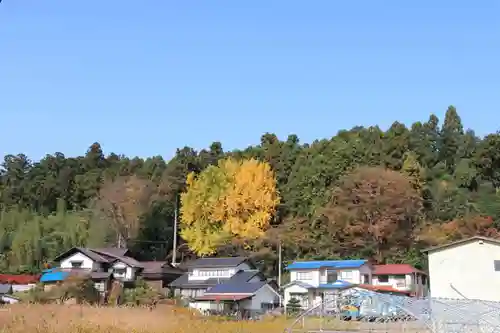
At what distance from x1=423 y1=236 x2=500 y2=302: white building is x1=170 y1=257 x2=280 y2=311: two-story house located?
41.3ft

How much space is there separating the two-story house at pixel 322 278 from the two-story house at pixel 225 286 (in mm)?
1655

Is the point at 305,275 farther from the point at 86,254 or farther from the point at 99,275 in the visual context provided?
the point at 86,254

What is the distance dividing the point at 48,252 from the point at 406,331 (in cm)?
3565

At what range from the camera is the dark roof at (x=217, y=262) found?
126 ft

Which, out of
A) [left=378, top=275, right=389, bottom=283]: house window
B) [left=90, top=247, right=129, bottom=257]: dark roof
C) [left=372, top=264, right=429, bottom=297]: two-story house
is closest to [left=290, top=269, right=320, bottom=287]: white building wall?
[left=372, top=264, right=429, bottom=297]: two-story house

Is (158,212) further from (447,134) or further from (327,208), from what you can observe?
(447,134)

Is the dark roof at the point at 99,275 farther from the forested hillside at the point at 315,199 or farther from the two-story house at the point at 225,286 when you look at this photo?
the forested hillside at the point at 315,199

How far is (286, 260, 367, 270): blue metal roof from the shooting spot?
34.9m

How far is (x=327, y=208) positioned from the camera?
38.1m

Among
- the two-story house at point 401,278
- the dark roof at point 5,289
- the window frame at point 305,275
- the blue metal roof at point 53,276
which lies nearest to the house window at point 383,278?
the two-story house at point 401,278

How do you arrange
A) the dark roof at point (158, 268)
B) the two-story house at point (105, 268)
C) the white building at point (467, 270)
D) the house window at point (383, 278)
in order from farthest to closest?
the dark roof at point (158, 268), the two-story house at point (105, 268), the house window at point (383, 278), the white building at point (467, 270)

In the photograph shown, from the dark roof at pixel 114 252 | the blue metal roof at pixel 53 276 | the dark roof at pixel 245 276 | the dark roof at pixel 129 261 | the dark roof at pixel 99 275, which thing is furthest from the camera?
the dark roof at pixel 114 252

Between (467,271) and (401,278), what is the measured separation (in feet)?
33.9

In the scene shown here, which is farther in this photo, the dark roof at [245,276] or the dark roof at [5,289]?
the dark roof at [5,289]
